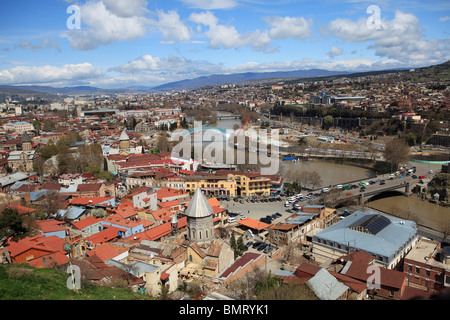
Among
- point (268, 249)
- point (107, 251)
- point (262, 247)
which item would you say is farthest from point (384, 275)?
point (107, 251)

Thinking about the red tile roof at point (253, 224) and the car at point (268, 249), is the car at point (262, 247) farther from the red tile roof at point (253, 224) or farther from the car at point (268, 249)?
the red tile roof at point (253, 224)

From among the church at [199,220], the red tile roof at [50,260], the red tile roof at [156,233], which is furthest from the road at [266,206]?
the red tile roof at [50,260]

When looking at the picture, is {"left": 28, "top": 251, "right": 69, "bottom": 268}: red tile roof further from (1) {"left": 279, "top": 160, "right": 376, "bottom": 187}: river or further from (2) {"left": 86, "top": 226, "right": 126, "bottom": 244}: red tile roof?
(1) {"left": 279, "top": 160, "right": 376, "bottom": 187}: river

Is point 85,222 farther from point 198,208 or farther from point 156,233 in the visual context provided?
point 198,208

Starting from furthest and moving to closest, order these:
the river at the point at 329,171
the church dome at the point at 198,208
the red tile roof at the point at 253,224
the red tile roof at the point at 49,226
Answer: the river at the point at 329,171 → the red tile roof at the point at 253,224 → the red tile roof at the point at 49,226 → the church dome at the point at 198,208

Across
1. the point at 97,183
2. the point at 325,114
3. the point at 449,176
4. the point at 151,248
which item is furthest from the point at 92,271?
the point at 325,114

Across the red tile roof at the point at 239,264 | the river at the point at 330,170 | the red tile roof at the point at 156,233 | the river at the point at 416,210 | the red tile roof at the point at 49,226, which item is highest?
the red tile roof at the point at 49,226

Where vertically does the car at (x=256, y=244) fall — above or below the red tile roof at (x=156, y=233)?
below

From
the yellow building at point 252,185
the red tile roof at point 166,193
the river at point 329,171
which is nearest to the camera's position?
the red tile roof at point 166,193

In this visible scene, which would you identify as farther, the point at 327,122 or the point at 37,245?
the point at 327,122
